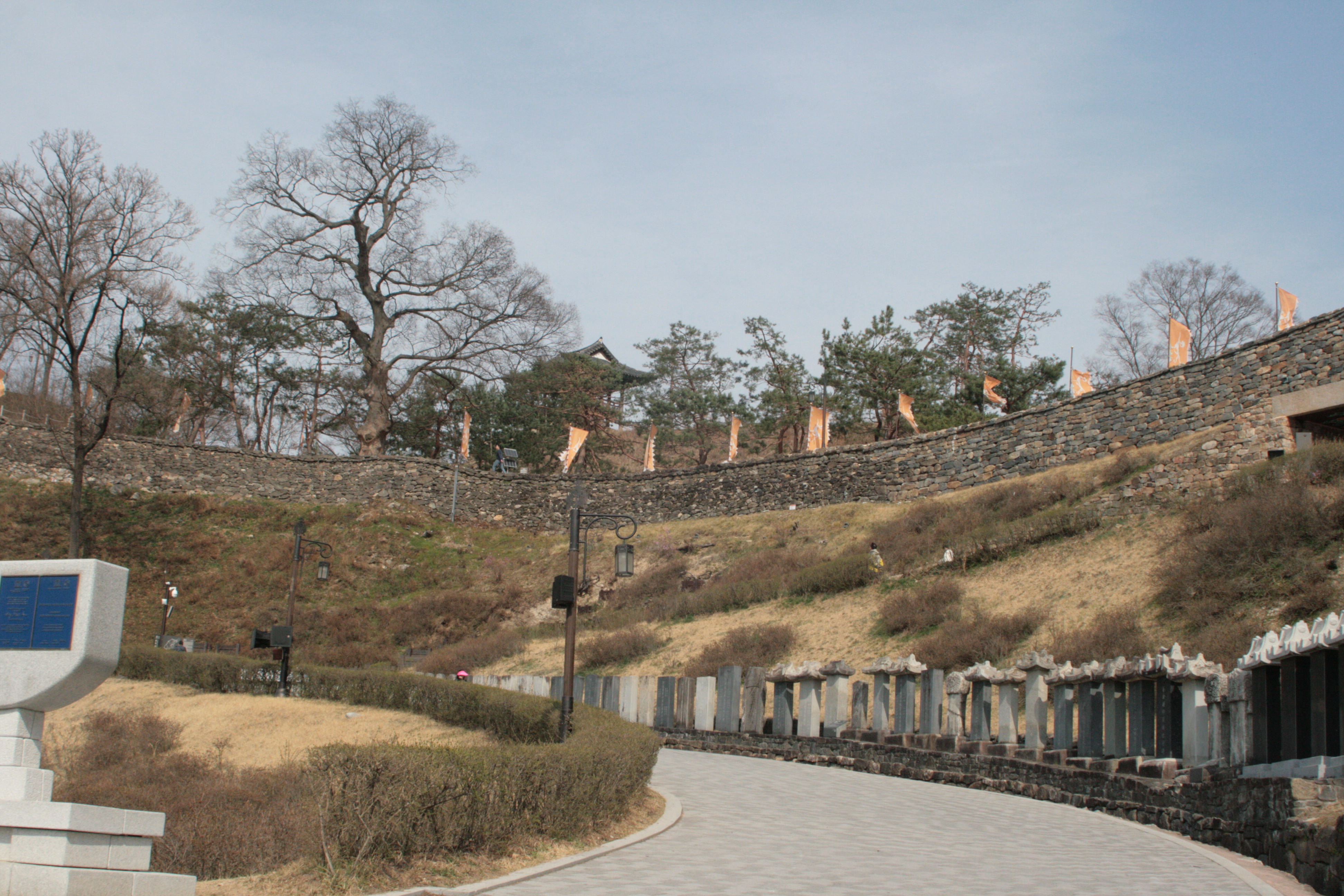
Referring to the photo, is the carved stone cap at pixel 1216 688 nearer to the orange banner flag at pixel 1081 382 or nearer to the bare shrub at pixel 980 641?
the bare shrub at pixel 980 641

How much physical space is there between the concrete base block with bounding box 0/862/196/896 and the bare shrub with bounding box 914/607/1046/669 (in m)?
13.7

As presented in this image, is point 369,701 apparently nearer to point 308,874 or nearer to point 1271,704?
point 308,874

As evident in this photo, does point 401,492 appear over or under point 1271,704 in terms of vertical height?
over

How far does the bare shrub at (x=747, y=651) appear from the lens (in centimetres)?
2197

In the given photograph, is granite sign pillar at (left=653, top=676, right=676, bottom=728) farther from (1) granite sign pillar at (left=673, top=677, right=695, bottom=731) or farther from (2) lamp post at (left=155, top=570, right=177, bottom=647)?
(2) lamp post at (left=155, top=570, right=177, bottom=647)

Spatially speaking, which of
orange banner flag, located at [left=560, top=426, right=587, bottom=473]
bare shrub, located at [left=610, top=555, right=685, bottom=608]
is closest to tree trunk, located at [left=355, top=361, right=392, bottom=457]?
orange banner flag, located at [left=560, top=426, right=587, bottom=473]

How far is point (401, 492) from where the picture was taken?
126 feet

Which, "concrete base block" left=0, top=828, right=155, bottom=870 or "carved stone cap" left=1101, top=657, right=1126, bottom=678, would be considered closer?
"concrete base block" left=0, top=828, right=155, bottom=870

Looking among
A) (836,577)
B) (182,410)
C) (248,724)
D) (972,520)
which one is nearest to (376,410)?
(182,410)

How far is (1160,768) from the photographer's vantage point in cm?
1047

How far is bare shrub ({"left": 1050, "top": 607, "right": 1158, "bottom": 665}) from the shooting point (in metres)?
16.0

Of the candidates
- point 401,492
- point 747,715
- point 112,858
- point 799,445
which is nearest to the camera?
point 112,858

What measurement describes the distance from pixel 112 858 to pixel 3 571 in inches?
78.8

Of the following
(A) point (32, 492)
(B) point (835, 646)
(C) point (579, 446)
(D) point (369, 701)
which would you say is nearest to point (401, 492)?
(C) point (579, 446)
